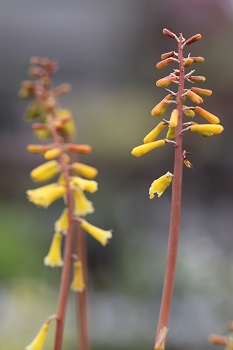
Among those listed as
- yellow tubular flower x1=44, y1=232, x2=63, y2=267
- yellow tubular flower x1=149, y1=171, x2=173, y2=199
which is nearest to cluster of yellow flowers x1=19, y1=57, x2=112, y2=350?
yellow tubular flower x1=44, y1=232, x2=63, y2=267

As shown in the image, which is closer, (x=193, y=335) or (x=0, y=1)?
(x=193, y=335)

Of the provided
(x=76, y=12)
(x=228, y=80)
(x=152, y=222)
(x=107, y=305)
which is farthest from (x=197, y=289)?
(x=76, y=12)

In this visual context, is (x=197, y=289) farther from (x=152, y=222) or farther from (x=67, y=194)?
(x=67, y=194)

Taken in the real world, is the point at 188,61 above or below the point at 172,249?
above

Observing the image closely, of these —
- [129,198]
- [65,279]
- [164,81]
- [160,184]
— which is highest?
[129,198]

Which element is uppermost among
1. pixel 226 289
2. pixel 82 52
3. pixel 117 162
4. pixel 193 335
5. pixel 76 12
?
pixel 76 12

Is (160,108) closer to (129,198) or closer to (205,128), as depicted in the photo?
(205,128)

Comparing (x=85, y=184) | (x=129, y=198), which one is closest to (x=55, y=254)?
(x=85, y=184)
